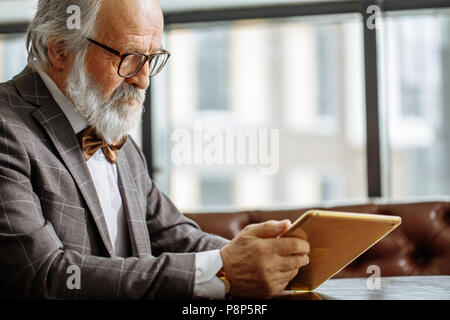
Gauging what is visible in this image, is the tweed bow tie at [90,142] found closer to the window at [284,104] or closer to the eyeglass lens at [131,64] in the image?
the eyeglass lens at [131,64]

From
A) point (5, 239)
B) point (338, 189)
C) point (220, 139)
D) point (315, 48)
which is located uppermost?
point (315, 48)

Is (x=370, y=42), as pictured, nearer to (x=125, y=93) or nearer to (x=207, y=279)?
(x=125, y=93)

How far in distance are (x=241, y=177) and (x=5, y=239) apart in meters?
5.84

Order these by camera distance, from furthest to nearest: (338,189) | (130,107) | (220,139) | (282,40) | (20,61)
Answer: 1. (282,40)
2. (338,189)
3. (20,61)
4. (220,139)
5. (130,107)

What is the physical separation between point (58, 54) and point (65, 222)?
0.46 metres

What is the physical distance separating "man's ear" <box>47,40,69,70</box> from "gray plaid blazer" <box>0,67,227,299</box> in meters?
0.06

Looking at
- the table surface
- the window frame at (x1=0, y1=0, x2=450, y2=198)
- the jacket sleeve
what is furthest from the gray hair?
the window frame at (x1=0, y1=0, x2=450, y2=198)

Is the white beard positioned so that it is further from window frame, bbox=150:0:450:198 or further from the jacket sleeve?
window frame, bbox=150:0:450:198

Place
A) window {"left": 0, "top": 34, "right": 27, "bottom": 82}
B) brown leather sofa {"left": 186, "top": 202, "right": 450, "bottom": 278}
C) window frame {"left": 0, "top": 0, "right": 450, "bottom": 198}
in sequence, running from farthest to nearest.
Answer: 1. window {"left": 0, "top": 34, "right": 27, "bottom": 82}
2. window frame {"left": 0, "top": 0, "right": 450, "bottom": 198}
3. brown leather sofa {"left": 186, "top": 202, "right": 450, "bottom": 278}

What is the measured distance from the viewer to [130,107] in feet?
4.86

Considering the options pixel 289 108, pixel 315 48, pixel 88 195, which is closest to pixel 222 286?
pixel 88 195

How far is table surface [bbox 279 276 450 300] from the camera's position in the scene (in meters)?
1.07

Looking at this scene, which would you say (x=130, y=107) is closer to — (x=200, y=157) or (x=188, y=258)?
(x=188, y=258)

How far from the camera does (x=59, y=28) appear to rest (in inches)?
56.8
